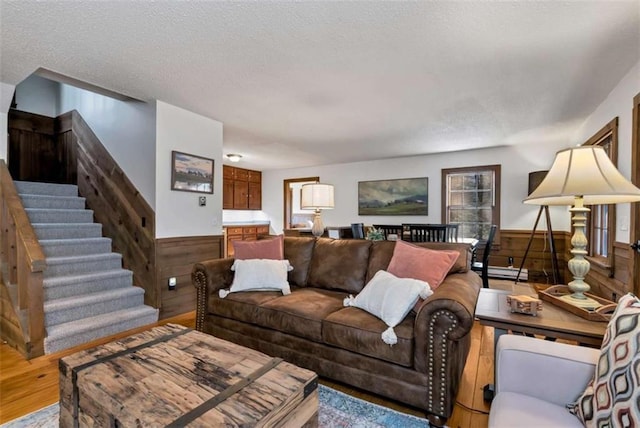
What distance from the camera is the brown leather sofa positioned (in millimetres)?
1563

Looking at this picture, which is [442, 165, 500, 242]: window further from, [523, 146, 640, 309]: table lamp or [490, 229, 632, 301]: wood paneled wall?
[523, 146, 640, 309]: table lamp

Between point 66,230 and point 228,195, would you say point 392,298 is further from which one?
point 228,195

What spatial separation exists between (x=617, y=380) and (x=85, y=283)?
12.8 ft

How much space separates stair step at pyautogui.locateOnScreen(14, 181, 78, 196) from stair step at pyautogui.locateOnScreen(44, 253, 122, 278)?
135 centimetres

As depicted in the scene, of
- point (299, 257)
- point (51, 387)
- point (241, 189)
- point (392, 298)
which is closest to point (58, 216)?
point (51, 387)

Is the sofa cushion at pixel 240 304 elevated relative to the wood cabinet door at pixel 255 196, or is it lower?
lower

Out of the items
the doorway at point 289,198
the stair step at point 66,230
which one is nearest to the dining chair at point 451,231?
the doorway at point 289,198

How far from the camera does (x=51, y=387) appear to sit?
1.97m

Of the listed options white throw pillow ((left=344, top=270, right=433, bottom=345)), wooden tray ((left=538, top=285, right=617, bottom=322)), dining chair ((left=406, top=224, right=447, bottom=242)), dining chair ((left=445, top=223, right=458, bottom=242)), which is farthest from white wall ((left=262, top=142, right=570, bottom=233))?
white throw pillow ((left=344, top=270, right=433, bottom=345))

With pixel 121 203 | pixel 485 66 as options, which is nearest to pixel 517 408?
pixel 485 66

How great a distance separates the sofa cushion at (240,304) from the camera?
228 centimetres

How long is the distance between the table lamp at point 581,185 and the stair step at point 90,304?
3623 millimetres

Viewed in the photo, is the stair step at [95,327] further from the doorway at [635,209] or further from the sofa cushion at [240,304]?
the doorway at [635,209]

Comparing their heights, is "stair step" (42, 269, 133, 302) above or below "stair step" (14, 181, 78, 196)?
below
